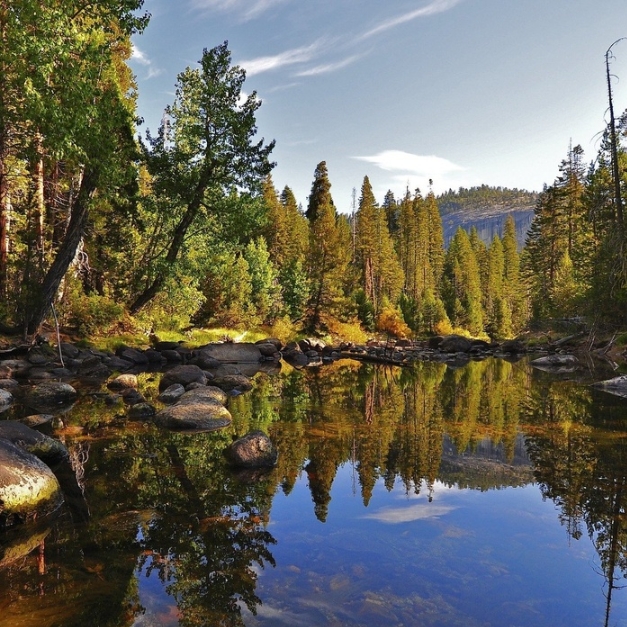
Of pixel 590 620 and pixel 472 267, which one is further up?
pixel 472 267

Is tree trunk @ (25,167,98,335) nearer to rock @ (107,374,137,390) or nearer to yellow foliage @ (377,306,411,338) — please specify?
rock @ (107,374,137,390)

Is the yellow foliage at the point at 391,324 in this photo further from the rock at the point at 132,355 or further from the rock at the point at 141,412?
the rock at the point at 141,412

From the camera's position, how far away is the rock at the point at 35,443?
6.96 m

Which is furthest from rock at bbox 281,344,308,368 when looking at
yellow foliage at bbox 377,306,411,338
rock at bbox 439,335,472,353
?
yellow foliage at bbox 377,306,411,338

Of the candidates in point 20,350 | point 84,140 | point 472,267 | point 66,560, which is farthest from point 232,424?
point 472,267

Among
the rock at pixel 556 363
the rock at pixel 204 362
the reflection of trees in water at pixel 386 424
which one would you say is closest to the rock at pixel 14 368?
the rock at pixel 204 362

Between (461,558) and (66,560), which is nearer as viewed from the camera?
(66,560)

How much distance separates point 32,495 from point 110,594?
2.06 m

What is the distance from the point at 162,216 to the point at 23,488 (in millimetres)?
19291

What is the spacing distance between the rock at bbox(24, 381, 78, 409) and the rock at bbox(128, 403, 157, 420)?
2.49 m

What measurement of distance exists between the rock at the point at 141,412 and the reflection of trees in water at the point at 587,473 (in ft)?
26.3

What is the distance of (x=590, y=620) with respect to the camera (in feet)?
12.6

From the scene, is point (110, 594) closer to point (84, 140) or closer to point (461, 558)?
point (461, 558)

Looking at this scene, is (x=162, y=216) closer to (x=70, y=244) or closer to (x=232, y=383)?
(x=70, y=244)
